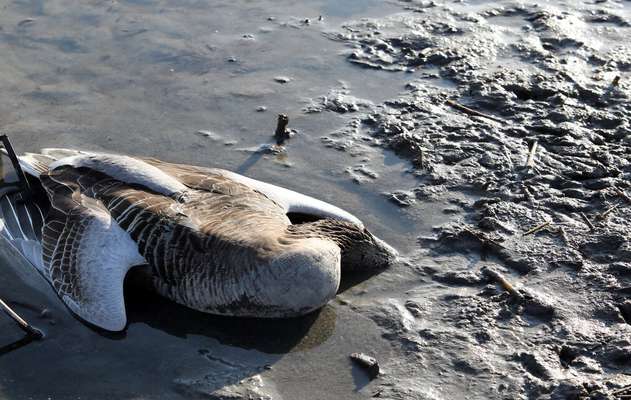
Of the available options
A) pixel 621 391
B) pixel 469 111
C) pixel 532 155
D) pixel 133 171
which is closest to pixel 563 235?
pixel 532 155

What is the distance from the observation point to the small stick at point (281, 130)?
8.92 meters

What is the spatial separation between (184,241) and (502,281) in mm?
2629

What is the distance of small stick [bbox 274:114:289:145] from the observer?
8.92m

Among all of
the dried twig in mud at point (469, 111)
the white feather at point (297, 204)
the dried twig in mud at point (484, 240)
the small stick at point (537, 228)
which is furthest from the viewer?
the dried twig in mud at point (469, 111)

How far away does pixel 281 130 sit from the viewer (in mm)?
9023

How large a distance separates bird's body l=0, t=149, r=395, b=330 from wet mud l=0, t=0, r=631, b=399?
0.28m

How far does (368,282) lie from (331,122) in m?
2.81

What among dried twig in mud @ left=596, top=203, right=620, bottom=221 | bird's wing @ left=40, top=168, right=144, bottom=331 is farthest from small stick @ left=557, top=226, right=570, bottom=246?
bird's wing @ left=40, top=168, right=144, bottom=331

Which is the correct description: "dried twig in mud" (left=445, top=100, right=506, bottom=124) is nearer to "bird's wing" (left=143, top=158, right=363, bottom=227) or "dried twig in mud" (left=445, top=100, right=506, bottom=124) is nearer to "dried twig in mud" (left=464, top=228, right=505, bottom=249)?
"dried twig in mud" (left=464, top=228, right=505, bottom=249)

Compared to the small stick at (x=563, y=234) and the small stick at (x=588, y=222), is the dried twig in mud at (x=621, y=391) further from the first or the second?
the small stick at (x=588, y=222)

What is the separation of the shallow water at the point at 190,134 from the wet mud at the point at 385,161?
0.07 feet

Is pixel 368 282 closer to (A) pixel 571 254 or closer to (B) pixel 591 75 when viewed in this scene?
(A) pixel 571 254

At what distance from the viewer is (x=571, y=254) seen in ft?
24.3

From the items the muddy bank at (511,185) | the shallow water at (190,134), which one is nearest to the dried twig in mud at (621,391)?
the muddy bank at (511,185)
